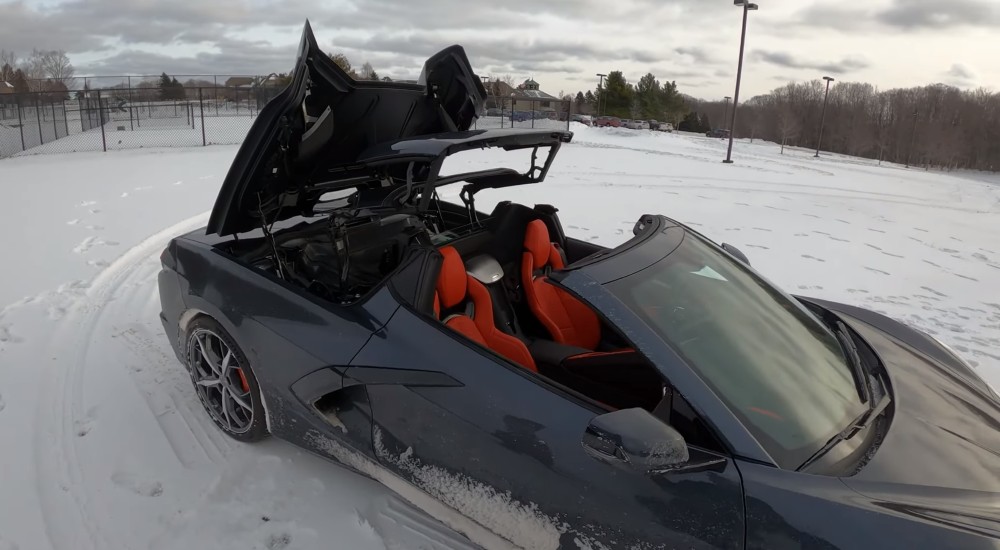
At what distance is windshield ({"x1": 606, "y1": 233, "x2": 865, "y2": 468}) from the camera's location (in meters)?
1.87

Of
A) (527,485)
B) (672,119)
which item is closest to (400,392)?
(527,485)

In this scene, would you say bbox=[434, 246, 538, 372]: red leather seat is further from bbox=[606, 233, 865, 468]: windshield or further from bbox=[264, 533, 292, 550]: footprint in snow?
bbox=[264, 533, 292, 550]: footprint in snow

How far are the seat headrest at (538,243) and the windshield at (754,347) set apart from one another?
95 cm

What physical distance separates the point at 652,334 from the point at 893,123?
330 ft

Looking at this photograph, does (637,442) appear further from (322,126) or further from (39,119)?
(39,119)

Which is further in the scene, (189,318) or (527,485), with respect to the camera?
(189,318)

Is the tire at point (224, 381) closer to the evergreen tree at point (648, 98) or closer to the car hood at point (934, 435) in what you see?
the car hood at point (934, 435)

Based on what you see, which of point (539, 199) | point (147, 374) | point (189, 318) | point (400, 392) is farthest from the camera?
point (539, 199)

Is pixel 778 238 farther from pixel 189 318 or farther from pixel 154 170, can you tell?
pixel 154 170

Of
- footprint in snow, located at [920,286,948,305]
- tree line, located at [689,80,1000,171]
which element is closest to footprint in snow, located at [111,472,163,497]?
footprint in snow, located at [920,286,948,305]

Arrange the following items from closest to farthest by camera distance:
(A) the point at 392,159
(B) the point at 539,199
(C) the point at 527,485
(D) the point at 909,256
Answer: (C) the point at 527,485 < (A) the point at 392,159 < (D) the point at 909,256 < (B) the point at 539,199

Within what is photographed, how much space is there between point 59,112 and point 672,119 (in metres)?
Result: 60.7

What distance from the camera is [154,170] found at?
12461mm

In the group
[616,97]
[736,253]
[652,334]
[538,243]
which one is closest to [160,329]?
[538,243]
